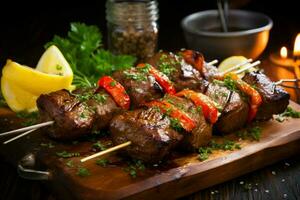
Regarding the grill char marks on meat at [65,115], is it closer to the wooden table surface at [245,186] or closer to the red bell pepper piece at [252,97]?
the wooden table surface at [245,186]

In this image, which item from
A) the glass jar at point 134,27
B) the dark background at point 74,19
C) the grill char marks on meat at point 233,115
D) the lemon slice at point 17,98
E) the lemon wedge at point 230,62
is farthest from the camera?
the dark background at point 74,19

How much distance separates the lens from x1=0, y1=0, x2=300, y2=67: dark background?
6711 mm

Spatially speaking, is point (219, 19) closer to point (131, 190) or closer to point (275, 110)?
point (275, 110)

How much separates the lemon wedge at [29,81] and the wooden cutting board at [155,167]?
1.50 ft

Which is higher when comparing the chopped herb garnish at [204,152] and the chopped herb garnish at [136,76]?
the chopped herb garnish at [136,76]

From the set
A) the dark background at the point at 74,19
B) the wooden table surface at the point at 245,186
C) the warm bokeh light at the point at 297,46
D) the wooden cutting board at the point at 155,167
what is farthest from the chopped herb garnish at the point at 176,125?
the dark background at the point at 74,19

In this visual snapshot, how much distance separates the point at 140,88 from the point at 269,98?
0.95 meters

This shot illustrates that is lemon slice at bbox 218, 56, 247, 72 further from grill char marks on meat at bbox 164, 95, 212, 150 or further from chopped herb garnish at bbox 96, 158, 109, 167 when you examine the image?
chopped herb garnish at bbox 96, 158, 109, 167

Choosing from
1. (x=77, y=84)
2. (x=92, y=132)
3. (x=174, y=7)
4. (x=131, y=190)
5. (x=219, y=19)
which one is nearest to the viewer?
(x=131, y=190)

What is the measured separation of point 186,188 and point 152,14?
2478mm

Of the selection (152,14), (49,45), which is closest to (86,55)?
(49,45)

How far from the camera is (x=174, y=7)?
8039mm

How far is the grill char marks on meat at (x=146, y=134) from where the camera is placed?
144 inches

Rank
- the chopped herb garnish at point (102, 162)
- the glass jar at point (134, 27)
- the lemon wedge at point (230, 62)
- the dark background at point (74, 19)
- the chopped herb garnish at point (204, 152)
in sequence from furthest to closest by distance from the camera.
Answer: the dark background at point (74, 19)
the glass jar at point (134, 27)
the lemon wedge at point (230, 62)
the chopped herb garnish at point (204, 152)
the chopped herb garnish at point (102, 162)
